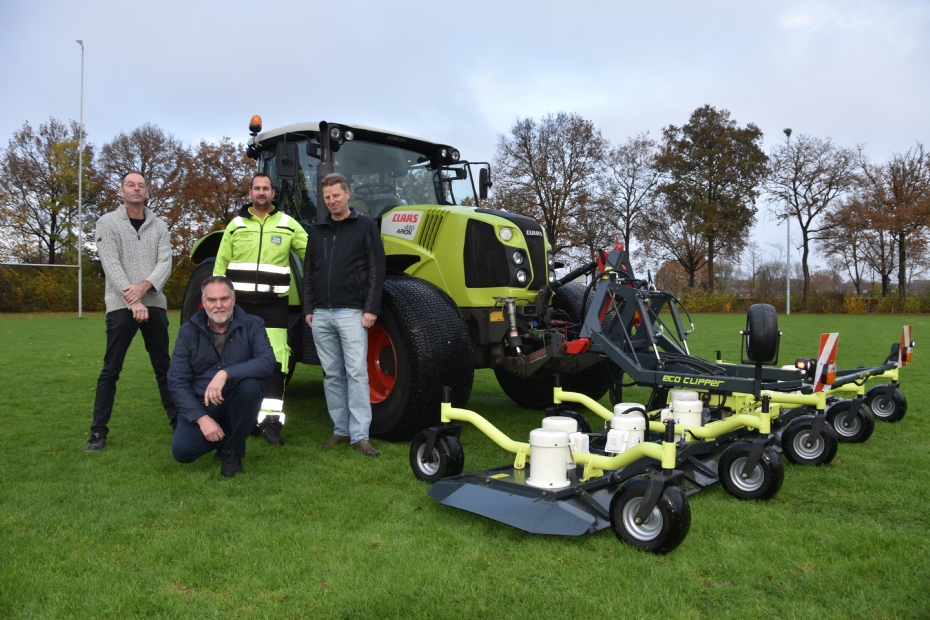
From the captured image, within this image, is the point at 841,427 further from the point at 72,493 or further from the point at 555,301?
the point at 72,493

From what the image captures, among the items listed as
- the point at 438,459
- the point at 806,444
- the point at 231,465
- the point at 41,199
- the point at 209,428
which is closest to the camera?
the point at 209,428

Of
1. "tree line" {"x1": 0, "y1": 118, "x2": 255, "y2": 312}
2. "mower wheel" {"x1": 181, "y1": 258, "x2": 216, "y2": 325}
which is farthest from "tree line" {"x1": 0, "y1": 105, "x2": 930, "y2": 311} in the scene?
"mower wheel" {"x1": 181, "y1": 258, "x2": 216, "y2": 325}

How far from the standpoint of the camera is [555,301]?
646cm

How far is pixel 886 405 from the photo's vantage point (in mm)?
5918

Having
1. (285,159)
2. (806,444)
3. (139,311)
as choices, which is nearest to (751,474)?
(806,444)

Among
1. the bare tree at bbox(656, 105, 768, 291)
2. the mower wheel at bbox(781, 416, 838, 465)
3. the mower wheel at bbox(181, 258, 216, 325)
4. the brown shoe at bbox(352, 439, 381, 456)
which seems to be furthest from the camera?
the bare tree at bbox(656, 105, 768, 291)

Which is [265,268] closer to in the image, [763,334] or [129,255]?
[129,255]

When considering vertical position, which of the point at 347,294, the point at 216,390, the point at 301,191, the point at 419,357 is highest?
the point at 301,191

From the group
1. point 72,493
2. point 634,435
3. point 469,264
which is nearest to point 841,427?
point 634,435

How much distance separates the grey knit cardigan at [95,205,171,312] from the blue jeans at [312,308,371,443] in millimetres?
1096

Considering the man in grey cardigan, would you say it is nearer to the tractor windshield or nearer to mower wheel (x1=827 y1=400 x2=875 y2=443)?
the tractor windshield

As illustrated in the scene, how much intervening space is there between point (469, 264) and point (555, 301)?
1.35 metres

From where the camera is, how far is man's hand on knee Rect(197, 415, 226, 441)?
12.9 feet

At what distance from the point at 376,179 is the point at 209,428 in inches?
110
